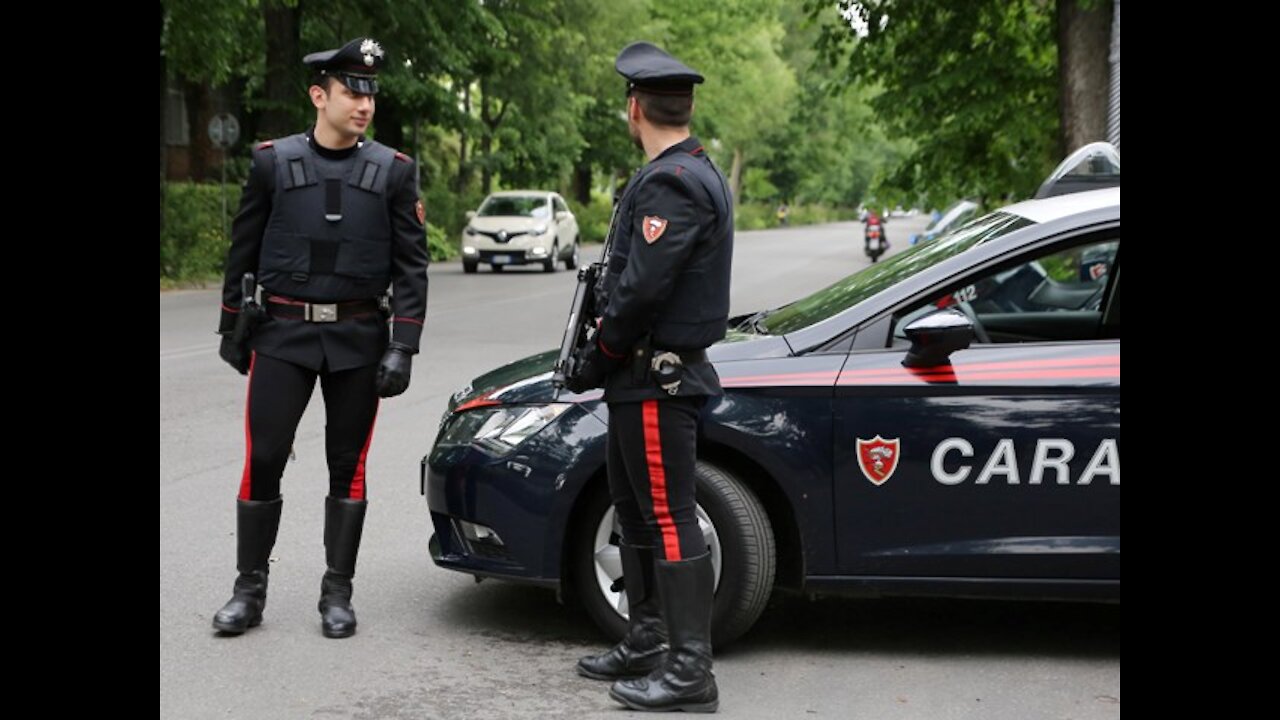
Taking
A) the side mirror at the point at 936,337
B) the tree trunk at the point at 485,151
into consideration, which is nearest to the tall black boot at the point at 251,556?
the side mirror at the point at 936,337

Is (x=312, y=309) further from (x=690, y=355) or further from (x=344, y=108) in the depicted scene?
(x=690, y=355)

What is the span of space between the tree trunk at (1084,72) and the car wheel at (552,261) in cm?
1517

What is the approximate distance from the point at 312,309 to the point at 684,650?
5.56 ft

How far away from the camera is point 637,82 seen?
14.9ft

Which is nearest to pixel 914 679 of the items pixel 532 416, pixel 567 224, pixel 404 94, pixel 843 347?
pixel 843 347

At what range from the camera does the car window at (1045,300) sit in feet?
18.8

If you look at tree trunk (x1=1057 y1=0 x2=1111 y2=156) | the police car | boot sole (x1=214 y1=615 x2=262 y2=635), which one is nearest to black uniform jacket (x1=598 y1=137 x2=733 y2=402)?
the police car

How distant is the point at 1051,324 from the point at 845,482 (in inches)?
57.6

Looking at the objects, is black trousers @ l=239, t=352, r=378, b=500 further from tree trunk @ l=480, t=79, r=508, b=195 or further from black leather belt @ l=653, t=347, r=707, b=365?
tree trunk @ l=480, t=79, r=508, b=195

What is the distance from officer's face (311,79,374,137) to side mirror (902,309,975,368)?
1.86 meters

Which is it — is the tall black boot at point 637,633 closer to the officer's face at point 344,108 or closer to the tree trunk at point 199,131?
the officer's face at point 344,108

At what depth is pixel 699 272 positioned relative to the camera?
180 inches

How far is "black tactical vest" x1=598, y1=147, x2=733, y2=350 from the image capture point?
4.51 m
